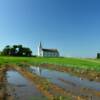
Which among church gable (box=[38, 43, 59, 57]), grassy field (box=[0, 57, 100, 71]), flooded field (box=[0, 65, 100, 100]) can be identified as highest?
church gable (box=[38, 43, 59, 57])

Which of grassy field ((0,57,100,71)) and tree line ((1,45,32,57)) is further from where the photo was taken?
tree line ((1,45,32,57))

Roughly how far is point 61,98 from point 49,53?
153027mm

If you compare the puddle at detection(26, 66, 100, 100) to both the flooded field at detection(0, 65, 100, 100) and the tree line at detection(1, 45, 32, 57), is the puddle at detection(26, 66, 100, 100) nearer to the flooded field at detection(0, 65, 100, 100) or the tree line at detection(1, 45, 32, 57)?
the flooded field at detection(0, 65, 100, 100)

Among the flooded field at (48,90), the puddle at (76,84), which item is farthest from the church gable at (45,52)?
the flooded field at (48,90)

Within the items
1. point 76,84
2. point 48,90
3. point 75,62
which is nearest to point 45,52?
point 75,62

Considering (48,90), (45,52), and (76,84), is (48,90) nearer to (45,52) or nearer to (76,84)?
(76,84)

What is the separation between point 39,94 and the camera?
15055 mm

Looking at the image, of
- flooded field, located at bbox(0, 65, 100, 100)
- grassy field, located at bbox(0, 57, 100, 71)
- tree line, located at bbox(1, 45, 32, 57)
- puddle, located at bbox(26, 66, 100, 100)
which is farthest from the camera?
tree line, located at bbox(1, 45, 32, 57)

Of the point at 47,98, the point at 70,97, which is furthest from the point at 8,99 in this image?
the point at 70,97

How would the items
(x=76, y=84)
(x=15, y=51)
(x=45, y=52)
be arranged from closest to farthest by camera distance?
(x=76, y=84) < (x=15, y=51) < (x=45, y=52)

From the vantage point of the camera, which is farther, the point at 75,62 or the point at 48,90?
the point at 75,62

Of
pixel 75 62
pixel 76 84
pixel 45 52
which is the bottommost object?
pixel 76 84

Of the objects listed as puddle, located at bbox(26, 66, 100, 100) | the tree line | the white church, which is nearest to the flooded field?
puddle, located at bbox(26, 66, 100, 100)

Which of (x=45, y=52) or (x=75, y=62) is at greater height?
(x=45, y=52)
